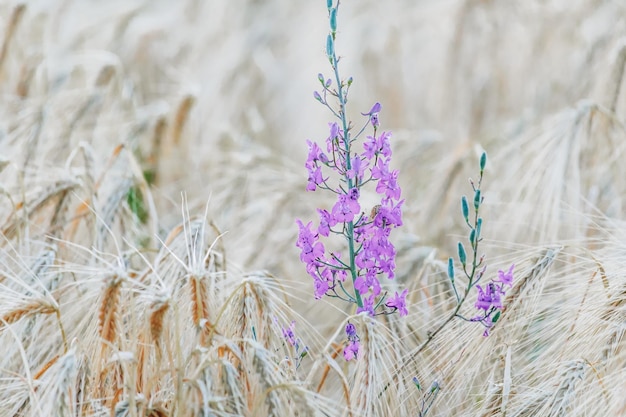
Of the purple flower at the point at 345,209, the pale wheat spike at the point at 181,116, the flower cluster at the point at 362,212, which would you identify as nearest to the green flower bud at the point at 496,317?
the flower cluster at the point at 362,212

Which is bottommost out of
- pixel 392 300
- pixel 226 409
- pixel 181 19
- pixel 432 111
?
pixel 226 409

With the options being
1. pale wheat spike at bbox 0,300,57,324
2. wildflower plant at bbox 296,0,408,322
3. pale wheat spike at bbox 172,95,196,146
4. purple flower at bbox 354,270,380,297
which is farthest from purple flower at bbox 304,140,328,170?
pale wheat spike at bbox 172,95,196,146

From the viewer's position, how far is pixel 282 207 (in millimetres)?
1779

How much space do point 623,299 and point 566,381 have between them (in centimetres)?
15

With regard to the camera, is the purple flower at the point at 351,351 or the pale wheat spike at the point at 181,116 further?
the pale wheat spike at the point at 181,116

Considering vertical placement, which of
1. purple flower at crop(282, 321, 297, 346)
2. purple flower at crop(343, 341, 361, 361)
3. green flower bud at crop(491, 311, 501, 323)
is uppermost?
green flower bud at crop(491, 311, 501, 323)

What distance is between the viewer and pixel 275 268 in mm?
1730

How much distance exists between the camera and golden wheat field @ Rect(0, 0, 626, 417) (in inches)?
40.7

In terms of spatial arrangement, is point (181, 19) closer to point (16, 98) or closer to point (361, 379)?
point (16, 98)

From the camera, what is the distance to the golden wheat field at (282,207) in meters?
1.03

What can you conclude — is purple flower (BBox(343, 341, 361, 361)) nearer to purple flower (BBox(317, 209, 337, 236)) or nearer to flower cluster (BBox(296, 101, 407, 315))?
flower cluster (BBox(296, 101, 407, 315))

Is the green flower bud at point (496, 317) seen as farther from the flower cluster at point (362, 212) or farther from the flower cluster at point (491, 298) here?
the flower cluster at point (362, 212)

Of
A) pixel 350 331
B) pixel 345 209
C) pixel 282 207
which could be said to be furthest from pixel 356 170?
pixel 282 207

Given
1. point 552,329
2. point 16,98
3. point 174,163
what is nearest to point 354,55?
point 174,163
